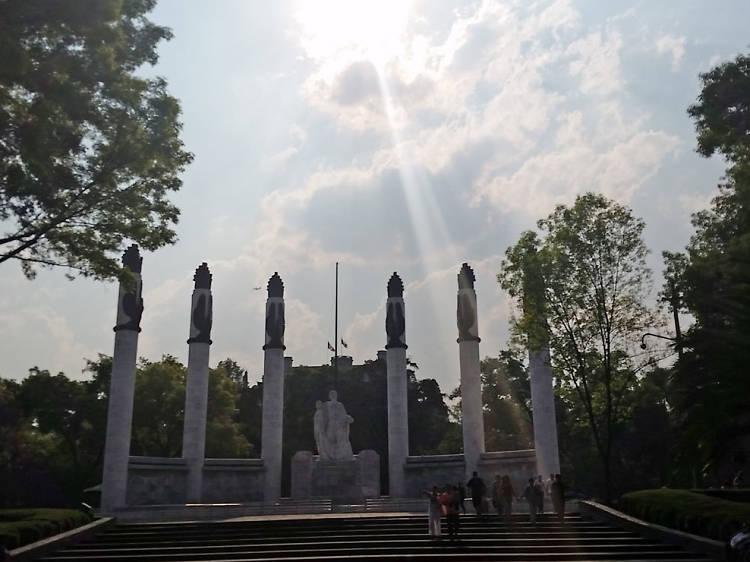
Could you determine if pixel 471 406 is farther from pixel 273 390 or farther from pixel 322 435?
pixel 273 390

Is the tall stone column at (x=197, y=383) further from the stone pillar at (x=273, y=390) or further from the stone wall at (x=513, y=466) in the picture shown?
the stone wall at (x=513, y=466)

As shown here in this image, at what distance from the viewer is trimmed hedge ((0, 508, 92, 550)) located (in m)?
16.1

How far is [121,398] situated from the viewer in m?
33.2

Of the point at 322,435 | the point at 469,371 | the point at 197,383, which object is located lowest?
the point at 322,435

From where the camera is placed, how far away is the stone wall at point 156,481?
32.9 meters

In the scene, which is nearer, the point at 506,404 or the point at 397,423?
the point at 397,423

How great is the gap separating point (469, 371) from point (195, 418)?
14.3 metres

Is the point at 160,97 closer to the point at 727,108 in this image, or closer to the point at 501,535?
the point at 501,535

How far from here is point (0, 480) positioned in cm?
4409

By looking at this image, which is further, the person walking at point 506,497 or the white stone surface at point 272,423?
the white stone surface at point 272,423

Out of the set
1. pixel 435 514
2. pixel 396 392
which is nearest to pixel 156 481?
pixel 396 392

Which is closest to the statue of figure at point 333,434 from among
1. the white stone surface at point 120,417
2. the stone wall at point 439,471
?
the stone wall at point 439,471

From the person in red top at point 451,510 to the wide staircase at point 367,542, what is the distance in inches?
14.6

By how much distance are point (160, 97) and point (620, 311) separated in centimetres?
1669
